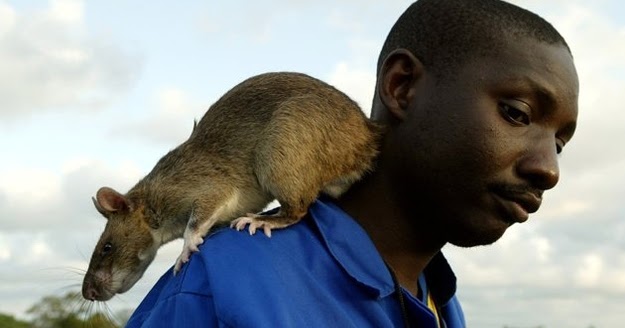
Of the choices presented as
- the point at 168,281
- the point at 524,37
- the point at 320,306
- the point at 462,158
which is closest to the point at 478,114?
the point at 462,158

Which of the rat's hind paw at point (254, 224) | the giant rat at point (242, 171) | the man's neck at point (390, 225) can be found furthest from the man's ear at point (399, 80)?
the rat's hind paw at point (254, 224)

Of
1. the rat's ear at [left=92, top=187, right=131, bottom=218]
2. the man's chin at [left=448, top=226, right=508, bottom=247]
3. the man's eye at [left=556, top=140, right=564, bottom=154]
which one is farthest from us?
the rat's ear at [left=92, top=187, right=131, bottom=218]

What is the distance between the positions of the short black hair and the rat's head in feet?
5.35

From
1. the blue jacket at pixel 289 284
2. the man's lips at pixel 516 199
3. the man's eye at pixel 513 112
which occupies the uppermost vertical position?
the man's eye at pixel 513 112

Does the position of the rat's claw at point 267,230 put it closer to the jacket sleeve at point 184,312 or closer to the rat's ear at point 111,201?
the jacket sleeve at point 184,312

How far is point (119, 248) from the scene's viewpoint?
5.23m

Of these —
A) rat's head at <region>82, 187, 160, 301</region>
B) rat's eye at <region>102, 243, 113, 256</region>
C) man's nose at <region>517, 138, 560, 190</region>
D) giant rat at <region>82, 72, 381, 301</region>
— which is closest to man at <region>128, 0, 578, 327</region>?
man's nose at <region>517, 138, 560, 190</region>

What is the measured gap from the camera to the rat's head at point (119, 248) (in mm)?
5160

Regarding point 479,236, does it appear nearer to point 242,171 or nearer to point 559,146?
point 559,146

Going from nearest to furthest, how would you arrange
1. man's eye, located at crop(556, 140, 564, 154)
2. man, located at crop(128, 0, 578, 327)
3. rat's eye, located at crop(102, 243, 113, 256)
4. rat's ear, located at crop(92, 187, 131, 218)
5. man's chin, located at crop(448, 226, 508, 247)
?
man, located at crop(128, 0, 578, 327)
man's chin, located at crop(448, 226, 508, 247)
man's eye, located at crop(556, 140, 564, 154)
rat's ear, located at crop(92, 187, 131, 218)
rat's eye, located at crop(102, 243, 113, 256)

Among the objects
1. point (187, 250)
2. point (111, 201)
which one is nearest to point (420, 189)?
point (187, 250)

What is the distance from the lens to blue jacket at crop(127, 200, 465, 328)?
11.9ft

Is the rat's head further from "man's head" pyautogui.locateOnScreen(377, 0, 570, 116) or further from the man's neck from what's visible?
"man's head" pyautogui.locateOnScreen(377, 0, 570, 116)

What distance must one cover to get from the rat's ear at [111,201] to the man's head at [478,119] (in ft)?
5.33
